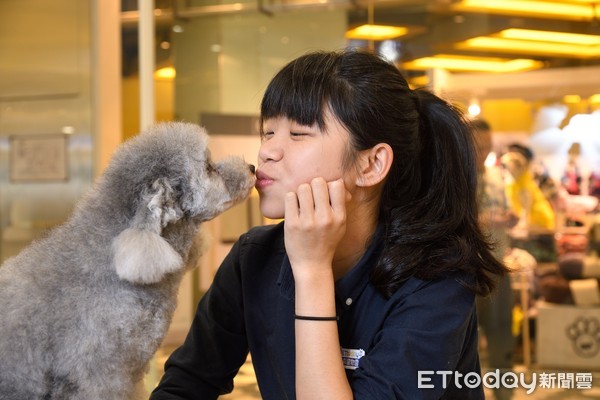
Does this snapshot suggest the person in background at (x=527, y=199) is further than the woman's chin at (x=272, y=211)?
Yes

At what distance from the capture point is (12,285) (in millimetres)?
838

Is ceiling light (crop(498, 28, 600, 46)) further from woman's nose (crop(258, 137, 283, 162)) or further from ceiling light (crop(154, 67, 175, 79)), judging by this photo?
woman's nose (crop(258, 137, 283, 162))

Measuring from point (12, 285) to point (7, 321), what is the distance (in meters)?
0.05

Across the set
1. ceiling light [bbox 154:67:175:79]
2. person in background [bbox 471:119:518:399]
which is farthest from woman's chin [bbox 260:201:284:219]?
ceiling light [bbox 154:67:175:79]

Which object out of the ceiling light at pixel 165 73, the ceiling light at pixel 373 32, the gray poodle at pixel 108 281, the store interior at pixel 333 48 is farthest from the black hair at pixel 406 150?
the ceiling light at pixel 373 32

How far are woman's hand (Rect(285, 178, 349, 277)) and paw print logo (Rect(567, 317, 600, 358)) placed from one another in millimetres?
2844

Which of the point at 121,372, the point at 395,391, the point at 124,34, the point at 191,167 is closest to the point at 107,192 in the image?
the point at 191,167

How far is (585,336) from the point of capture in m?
3.56

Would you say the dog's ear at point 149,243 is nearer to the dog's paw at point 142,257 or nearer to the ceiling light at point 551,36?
the dog's paw at point 142,257

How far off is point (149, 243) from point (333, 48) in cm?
257

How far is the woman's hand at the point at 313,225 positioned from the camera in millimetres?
955

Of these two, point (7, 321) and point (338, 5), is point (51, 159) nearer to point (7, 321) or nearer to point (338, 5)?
point (338, 5)

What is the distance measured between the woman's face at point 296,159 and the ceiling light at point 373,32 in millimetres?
2658

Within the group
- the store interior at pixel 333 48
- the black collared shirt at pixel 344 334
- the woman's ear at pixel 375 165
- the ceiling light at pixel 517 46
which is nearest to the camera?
the black collared shirt at pixel 344 334
